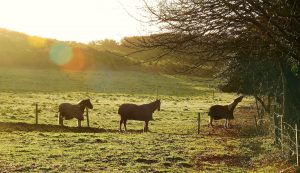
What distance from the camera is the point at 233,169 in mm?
15219

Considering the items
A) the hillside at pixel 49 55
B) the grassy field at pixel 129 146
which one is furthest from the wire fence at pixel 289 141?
the hillside at pixel 49 55

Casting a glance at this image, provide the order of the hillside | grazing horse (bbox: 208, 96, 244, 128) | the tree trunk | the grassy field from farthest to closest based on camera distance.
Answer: the hillside
grazing horse (bbox: 208, 96, 244, 128)
the tree trunk
the grassy field

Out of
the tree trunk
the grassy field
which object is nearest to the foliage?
the grassy field

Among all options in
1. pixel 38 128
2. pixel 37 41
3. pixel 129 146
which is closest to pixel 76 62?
pixel 37 41

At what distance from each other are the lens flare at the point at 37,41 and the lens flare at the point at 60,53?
10.9 ft

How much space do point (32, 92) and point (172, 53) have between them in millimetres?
53823

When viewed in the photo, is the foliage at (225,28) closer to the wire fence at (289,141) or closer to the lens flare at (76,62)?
the wire fence at (289,141)

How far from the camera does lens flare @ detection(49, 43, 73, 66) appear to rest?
323 ft

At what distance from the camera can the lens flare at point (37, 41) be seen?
11095 cm

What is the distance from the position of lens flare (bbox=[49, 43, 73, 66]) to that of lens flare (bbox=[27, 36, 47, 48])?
3319mm

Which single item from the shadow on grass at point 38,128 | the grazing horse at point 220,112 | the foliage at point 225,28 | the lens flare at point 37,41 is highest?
the lens flare at point 37,41

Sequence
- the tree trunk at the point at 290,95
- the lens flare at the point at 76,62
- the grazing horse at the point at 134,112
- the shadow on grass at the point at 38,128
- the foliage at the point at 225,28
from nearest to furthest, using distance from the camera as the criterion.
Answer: the foliage at the point at 225,28
the tree trunk at the point at 290,95
the shadow on grass at the point at 38,128
the grazing horse at the point at 134,112
the lens flare at the point at 76,62

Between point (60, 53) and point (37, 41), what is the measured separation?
43.5 ft

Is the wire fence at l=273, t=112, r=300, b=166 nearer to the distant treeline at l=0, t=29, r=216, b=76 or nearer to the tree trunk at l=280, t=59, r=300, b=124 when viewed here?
the tree trunk at l=280, t=59, r=300, b=124
